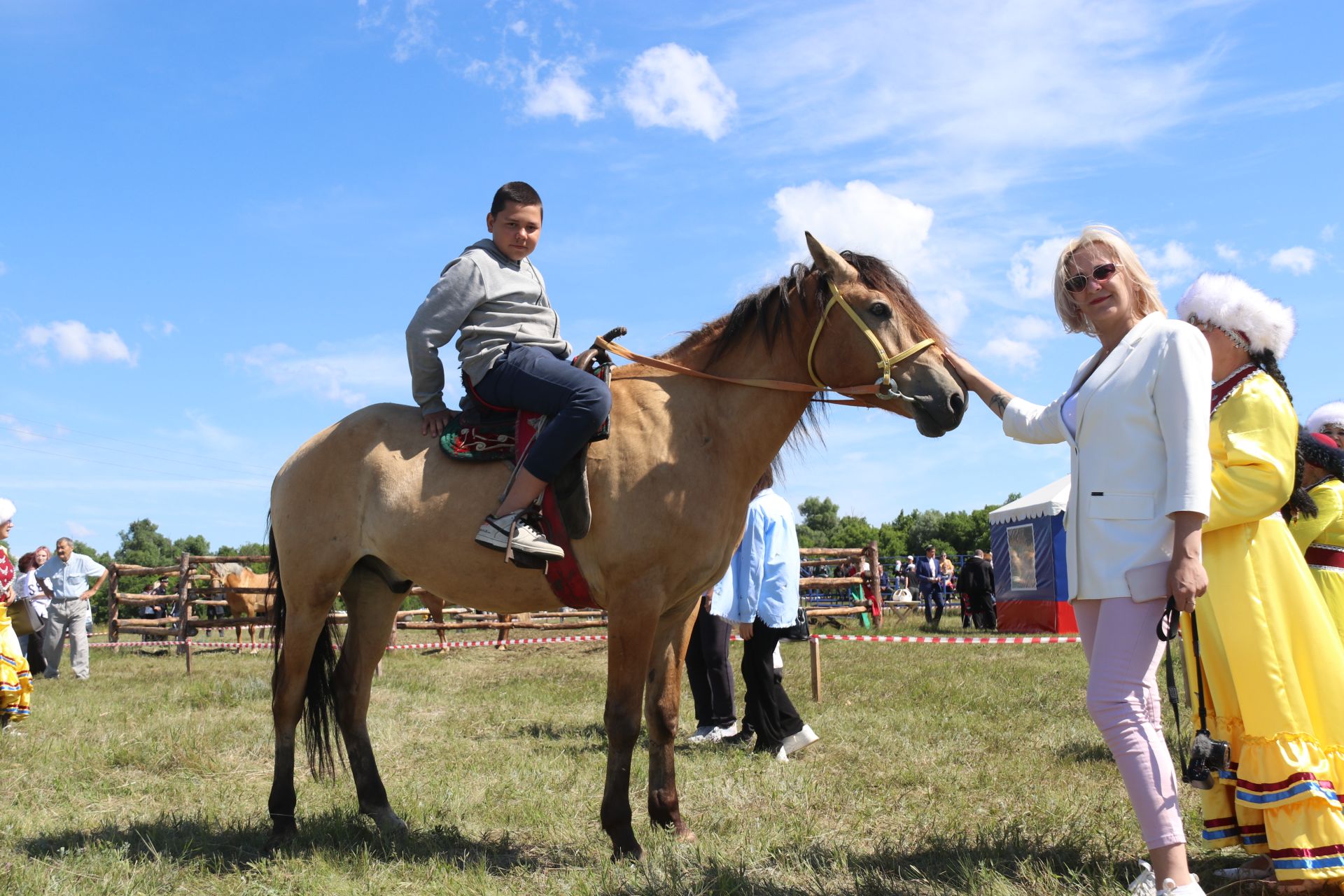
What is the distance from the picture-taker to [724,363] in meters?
4.70

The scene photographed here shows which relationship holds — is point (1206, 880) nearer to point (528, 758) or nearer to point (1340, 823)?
point (1340, 823)

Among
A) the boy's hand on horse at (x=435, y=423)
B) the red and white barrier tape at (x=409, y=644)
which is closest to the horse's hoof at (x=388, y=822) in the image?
the boy's hand on horse at (x=435, y=423)

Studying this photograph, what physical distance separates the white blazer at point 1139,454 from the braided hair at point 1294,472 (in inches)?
26.4

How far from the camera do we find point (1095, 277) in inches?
132

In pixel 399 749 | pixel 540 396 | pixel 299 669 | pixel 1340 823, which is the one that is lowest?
pixel 399 749

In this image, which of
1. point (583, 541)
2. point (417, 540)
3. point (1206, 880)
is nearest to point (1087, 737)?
point (1206, 880)

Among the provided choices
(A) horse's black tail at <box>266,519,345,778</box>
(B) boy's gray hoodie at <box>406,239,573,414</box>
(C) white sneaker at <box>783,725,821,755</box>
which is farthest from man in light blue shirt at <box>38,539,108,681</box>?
(B) boy's gray hoodie at <box>406,239,573,414</box>

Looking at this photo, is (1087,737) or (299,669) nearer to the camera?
(299,669)

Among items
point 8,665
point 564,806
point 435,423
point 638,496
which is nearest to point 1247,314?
point 638,496

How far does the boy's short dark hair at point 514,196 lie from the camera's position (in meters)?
4.89

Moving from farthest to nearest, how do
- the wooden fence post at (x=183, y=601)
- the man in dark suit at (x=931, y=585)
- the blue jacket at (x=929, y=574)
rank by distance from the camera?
the blue jacket at (x=929, y=574) → the man in dark suit at (x=931, y=585) → the wooden fence post at (x=183, y=601)

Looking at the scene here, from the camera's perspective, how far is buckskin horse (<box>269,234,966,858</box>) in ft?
14.2

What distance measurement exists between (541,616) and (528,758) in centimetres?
1672

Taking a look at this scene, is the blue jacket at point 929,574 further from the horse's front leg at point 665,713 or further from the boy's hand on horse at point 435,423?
the boy's hand on horse at point 435,423
